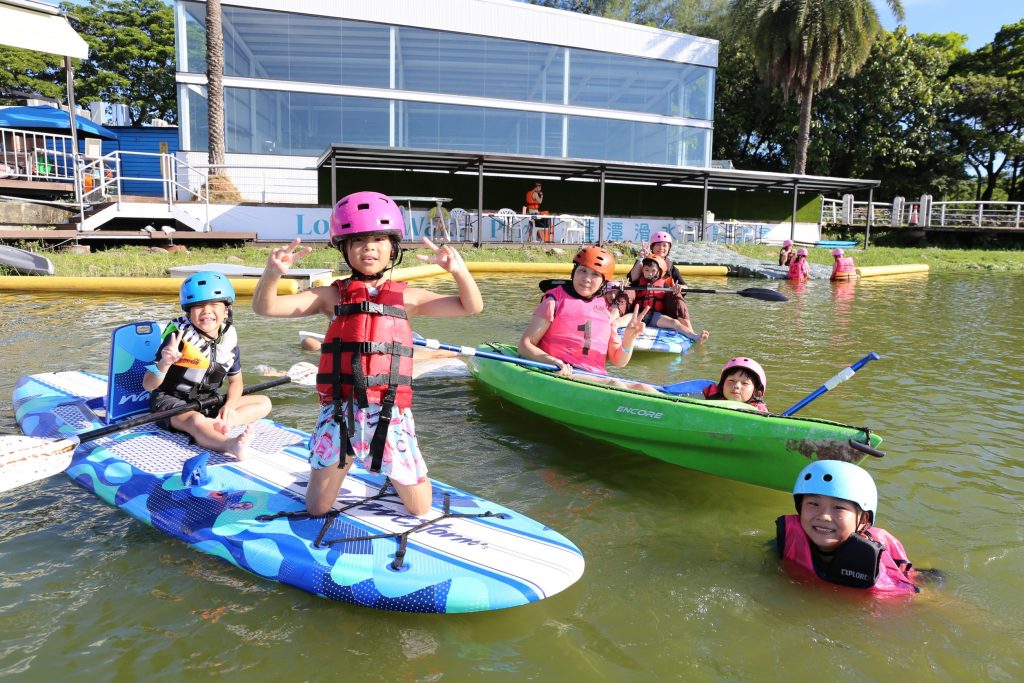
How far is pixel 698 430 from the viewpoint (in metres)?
4.37

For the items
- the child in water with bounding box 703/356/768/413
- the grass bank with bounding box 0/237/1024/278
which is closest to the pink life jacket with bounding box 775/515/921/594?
the child in water with bounding box 703/356/768/413

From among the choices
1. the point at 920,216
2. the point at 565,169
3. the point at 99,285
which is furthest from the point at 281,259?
the point at 920,216

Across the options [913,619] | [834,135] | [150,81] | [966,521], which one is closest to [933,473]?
[966,521]

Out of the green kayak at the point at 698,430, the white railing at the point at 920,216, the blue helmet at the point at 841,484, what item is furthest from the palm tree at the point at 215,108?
the white railing at the point at 920,216

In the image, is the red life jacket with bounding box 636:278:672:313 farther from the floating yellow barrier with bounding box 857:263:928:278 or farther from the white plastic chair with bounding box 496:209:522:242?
the white plastic chair with bounding box 496:209:522:242

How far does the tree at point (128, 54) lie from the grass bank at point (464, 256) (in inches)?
978

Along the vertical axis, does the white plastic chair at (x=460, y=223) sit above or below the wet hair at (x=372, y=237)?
above

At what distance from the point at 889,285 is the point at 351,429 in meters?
17.5

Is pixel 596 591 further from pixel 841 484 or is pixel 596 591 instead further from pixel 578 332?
pixel 578 332

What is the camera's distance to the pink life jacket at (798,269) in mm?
18081

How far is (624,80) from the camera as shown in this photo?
27734 mm

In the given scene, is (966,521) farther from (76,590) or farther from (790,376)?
(76,590)

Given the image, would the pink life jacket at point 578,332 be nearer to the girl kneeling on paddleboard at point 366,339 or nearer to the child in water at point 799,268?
the girl kneeling on paddleboard at point 366,339

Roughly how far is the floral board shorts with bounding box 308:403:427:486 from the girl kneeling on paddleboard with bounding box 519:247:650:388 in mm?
2538
